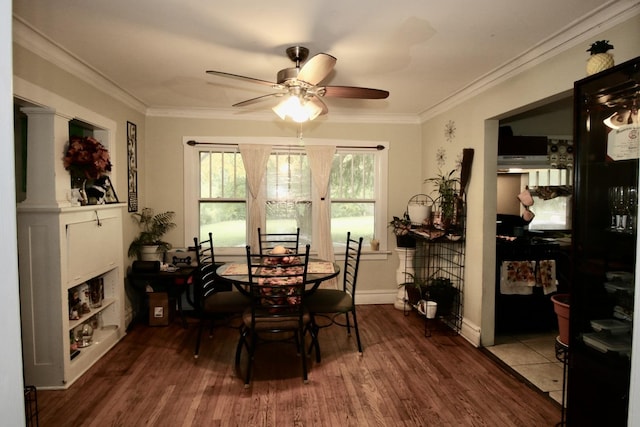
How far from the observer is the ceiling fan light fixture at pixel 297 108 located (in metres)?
2.59

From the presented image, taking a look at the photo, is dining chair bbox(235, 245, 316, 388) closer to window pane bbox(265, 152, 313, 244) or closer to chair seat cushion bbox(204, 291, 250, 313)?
chair seat cushion bbox(204, 291, 250, 313)

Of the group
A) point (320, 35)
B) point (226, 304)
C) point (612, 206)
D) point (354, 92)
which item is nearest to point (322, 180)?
point (226, 304)

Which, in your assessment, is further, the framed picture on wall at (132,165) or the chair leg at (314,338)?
the framed picture on wall at (132,165)

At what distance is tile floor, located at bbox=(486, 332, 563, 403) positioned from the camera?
278cm

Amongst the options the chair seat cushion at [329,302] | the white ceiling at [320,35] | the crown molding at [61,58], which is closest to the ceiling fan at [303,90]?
the white ceiling at [320,35]

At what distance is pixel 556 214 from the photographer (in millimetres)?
4598

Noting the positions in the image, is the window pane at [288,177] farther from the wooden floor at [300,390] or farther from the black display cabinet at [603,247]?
the black display cabinet at [603,247]

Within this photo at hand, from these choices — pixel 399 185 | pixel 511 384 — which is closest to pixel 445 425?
pixel 511 384

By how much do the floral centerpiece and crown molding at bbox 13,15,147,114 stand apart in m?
0.57

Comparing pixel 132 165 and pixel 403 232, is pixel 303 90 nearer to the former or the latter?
pixel 403 232

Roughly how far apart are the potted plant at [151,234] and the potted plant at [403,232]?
269 cm

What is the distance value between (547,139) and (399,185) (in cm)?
179

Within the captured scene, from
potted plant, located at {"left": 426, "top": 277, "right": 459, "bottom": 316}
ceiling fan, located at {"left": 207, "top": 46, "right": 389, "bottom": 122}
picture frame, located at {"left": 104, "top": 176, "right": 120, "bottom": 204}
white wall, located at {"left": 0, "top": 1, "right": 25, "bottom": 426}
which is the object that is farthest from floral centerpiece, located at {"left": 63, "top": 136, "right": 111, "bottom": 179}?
potted plant, located at {"left": 426, "top": 277, "right": 459, "bottom": 316}

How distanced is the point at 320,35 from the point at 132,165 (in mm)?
2698
